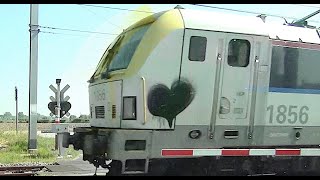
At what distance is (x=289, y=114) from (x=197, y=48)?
223 centimetres

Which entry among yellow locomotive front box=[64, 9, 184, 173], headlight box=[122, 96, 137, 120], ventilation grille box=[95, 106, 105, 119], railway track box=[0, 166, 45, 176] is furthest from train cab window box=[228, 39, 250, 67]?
railway track box=[0, 166, 45, 176]

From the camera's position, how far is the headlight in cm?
724

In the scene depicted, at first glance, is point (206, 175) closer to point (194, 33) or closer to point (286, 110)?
point (286, 110)

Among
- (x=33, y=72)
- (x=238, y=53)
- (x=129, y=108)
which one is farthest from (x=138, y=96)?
(x=33, y=72)

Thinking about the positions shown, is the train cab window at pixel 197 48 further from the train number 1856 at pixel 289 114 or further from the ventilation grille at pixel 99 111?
the ventilation grille at pixel 99 111

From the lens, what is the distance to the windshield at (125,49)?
25.0 ft

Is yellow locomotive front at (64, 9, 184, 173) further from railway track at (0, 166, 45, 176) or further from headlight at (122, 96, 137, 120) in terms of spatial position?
railway track at (0, 166, 45, 176)

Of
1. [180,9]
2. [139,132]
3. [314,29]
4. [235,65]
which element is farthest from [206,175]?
[314,29]

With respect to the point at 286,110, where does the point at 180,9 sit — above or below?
above

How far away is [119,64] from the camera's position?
309 inches

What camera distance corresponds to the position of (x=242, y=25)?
780 cm

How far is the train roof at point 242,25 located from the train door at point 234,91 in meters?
0.19

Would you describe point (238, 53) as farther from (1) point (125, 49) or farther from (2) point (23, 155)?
(2) point (23, 155)

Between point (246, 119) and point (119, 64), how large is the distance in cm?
250
